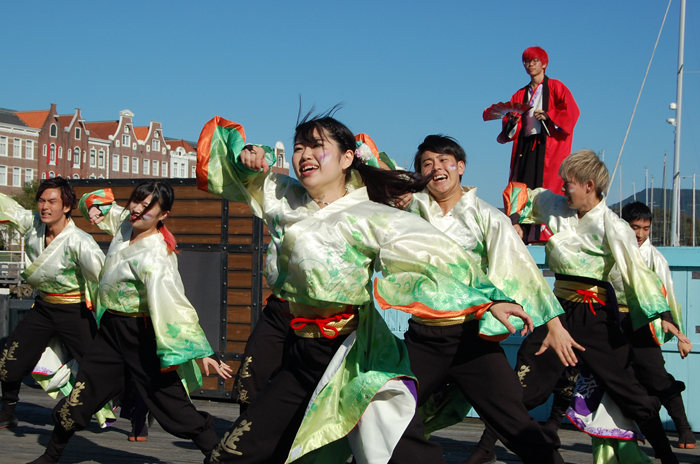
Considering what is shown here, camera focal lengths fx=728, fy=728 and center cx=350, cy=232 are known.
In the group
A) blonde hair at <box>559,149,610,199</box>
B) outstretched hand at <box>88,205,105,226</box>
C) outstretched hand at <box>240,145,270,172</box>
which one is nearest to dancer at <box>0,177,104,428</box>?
outstretched hand at <box>88,205,105,226</box>

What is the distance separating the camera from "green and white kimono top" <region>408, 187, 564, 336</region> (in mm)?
3311

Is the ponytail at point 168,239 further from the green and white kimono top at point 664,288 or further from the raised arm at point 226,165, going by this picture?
the green and white kimono top at point 664,288

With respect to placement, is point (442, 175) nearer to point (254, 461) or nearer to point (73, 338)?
point (254, 461)

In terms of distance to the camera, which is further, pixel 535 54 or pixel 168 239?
pixel 535 54

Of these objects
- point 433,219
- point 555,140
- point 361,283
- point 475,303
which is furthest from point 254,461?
point 555,140

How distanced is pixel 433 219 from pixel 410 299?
1211 mm

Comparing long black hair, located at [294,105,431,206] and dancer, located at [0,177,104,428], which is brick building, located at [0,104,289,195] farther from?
long black hair, located at [294,105,431,206]

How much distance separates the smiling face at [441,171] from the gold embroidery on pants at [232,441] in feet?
5.34

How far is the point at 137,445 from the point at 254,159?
2.63m

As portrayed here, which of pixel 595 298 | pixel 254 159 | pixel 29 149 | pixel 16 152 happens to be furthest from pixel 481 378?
pixel 29 149

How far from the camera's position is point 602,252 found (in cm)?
399

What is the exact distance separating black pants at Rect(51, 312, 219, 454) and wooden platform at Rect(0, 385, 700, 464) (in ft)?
2.24

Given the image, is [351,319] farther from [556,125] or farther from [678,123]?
[678,123]

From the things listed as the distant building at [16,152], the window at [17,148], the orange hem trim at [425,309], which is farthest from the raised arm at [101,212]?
the window at [17,148]
